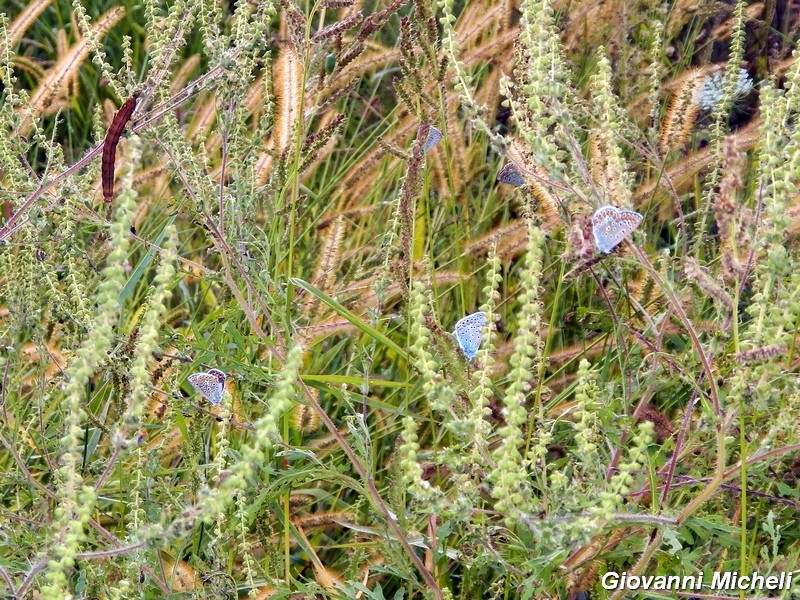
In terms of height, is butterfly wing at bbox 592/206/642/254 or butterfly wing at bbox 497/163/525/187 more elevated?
butterfly wing at bbox 592/206/642/254

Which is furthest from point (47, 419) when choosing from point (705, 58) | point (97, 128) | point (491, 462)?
point (705, 58)

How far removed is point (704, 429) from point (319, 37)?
1.15m

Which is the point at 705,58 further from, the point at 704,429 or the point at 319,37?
the point at 704,429

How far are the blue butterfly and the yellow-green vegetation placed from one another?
0.14 ft

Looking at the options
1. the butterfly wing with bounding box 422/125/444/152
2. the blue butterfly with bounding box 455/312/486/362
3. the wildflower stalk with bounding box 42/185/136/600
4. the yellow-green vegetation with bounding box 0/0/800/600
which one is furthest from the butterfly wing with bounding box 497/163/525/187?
the wildflower stalk with bounding box 42/185/136/600

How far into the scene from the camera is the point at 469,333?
1918mm

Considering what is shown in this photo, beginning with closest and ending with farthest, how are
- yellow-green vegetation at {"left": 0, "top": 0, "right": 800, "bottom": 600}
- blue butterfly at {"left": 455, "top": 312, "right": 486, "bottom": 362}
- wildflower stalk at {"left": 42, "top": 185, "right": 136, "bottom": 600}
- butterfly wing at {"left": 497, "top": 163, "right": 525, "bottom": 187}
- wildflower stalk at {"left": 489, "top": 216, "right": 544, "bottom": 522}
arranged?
wildflower stalk at {"left": 42, "top": 185, "right": 136, "bottom": 600} → wildflower stalk at {"left": 489, "top": 216, "right": 544, "bottom": 522} → yellow-green vegetation at {"left": 0, "top": 0, "right": 800, "bottom": 600} → blue butterfly at {"left": 455, "top": 312, "right": 486, "bottom": 362} → butterfly wing at {"left": 497, "top": 163, "right": 525, "bottom": 187}

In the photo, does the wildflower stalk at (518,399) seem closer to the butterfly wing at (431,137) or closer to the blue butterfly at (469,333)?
the blue butterfly at (469,333)

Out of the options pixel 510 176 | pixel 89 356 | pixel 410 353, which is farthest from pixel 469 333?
pixel 89 356

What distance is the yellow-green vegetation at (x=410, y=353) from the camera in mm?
1524

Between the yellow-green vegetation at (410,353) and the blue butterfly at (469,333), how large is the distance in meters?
0.04

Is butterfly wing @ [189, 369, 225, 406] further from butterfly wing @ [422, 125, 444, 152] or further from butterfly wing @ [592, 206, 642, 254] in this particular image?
butterfly wing @ [592, 206, 642, 254]

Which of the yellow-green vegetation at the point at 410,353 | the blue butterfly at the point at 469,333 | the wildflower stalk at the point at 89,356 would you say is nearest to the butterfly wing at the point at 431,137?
the yellow-green vegetation at the point at 410,353

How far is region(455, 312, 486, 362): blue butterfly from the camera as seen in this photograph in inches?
74.6
